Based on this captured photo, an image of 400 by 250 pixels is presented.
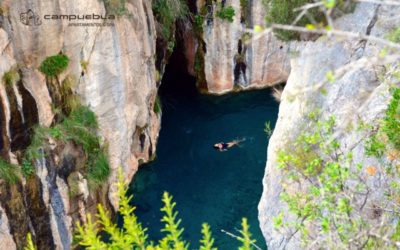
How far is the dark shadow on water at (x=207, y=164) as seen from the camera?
14156 millimetres

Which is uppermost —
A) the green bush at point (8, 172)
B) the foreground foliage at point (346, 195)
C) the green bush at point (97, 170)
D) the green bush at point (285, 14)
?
the green bush at point (285, 14)

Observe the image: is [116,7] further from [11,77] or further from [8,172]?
[8,172]

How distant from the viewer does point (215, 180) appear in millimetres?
15695

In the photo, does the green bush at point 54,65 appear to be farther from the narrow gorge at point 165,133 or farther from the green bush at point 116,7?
the green bush at point 116,7

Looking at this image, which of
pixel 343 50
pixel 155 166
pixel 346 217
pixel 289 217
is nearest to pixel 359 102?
pixel 343 50

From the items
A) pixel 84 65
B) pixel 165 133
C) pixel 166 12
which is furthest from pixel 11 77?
pixel 165 133

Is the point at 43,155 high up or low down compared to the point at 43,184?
up

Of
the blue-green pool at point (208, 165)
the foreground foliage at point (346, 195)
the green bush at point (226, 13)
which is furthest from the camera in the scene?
the green bush at point (226, 13)

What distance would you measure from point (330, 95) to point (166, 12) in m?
7.78

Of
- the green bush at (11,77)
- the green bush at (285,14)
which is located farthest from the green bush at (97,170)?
the green bush at (285,14)

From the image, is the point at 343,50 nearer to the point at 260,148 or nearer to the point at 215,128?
the point at 260,148

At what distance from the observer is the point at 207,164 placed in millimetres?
16375

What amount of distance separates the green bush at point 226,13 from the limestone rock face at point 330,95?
7.23 metres

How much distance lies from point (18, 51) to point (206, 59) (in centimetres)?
1043
